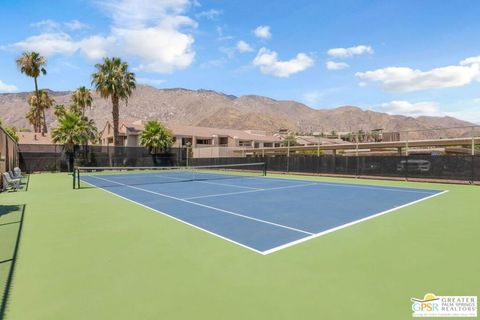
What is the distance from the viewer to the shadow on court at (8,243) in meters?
4.49

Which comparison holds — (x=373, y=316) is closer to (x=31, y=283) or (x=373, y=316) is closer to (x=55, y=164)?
(x=31, y=283)

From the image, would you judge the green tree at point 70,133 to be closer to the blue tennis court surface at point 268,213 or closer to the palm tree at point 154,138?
the palm tree at point 154,138

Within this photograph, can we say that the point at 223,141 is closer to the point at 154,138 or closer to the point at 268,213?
the point at 154,138

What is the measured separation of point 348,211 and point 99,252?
24.8 ft

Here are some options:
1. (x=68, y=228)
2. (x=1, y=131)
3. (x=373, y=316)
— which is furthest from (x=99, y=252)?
(x=1, y=131)

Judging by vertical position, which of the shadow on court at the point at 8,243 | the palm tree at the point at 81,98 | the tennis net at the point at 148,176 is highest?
the palm tree at the point at 81,98

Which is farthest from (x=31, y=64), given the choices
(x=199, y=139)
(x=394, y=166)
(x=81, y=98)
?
(x=394, y=166)

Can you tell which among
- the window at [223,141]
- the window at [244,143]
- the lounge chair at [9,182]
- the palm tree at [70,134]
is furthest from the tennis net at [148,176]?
the window at [244,143]

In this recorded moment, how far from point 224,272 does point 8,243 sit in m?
4.96

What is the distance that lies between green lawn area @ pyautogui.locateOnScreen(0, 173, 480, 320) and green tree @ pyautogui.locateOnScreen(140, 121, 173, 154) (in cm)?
3495

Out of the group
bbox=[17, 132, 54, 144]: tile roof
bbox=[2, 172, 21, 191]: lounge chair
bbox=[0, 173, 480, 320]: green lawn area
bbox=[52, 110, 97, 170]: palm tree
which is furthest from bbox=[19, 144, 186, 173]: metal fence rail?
bbox=[0, 173, 480, 320]: green lawn area

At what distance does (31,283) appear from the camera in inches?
184

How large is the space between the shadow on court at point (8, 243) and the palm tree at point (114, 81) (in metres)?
33.6

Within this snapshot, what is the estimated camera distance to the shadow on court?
4.49m
